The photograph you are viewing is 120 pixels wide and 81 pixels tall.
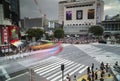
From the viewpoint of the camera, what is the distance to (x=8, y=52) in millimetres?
38031

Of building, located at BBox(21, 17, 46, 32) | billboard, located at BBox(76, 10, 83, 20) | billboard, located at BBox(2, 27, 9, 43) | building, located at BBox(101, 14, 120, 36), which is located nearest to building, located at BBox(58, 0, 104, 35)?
billboard, located at BBox(76, 10, 83, 20)

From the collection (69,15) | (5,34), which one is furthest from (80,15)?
(5,34)

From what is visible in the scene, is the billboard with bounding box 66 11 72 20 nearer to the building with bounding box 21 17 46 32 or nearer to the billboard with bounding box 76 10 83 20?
the billboard with bounding box 76 10 83 20

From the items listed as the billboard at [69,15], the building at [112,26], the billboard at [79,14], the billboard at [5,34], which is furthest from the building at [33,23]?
the billboard at [5,34]

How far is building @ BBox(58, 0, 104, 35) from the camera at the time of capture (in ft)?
478

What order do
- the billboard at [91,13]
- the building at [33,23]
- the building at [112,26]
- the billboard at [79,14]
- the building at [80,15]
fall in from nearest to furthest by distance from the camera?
the building at [112,26]
the building at [80,15]
the billboard at [91,13]
the billboard at [79,14]
the building at [33,23]

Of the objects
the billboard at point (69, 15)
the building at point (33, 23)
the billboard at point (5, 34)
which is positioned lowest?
the billboard at point (5, 34)

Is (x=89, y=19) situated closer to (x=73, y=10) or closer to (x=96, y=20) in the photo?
(x=96, y=20)

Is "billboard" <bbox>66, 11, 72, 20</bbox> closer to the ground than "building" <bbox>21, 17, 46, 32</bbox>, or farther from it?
farther from it

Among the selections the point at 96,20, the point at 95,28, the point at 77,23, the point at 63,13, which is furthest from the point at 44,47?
the point at 63,13

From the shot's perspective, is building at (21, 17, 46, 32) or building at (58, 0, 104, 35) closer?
building at (58, 0, 104, 35)

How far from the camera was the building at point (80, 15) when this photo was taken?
478ft

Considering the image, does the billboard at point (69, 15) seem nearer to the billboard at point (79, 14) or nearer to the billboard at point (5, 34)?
the billboard at point (79, 14)

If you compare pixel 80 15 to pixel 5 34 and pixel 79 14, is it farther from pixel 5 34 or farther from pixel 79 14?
pixel 5 34
